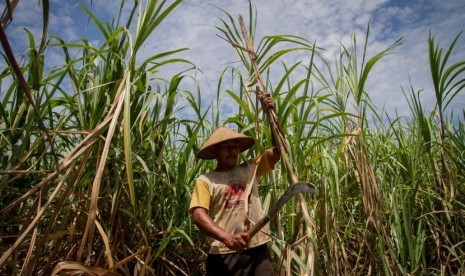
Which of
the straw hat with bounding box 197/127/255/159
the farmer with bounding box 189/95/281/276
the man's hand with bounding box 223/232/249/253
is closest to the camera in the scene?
the man's hand with bounding box 223/232/249/253

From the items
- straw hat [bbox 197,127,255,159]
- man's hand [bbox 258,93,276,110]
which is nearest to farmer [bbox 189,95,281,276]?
straw hat [bbox 197,127,255,159]

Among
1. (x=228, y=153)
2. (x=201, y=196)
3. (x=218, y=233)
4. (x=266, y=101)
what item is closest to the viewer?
(x=266, y=101)

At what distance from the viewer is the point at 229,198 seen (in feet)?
5.59

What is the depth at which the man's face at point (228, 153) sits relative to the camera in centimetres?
177

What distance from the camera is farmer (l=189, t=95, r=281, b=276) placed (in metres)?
1.56

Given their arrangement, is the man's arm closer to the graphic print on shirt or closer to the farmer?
the farmer

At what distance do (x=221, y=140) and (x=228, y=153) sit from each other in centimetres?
12

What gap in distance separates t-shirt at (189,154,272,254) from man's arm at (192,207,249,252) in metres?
0.05

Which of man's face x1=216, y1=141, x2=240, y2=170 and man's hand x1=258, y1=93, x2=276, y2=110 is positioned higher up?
man's hand x1=258, y1=93, x2=276, y2=110

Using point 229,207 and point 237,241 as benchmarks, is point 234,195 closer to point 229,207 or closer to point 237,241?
point 229,207

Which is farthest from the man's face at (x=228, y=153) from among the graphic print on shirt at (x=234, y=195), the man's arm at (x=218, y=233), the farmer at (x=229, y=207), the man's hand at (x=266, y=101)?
the man's hand at (x=266, y=101)

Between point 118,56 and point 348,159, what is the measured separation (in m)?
1.49

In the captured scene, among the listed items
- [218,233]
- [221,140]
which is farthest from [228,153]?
[218,233]

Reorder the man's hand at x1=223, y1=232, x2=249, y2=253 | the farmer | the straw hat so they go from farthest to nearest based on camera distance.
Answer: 1. the straw hat
2. the farmer
3. the man's hand at x1=223, y1=232, x2=249, y2=253
